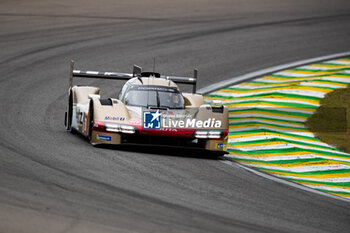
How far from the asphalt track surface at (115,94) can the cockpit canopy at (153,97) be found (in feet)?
2.74

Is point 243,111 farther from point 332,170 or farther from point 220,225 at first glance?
point 220,225

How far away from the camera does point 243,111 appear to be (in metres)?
14.0

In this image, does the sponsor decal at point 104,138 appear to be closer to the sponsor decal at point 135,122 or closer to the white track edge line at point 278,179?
the sponsor decal at point 135,122

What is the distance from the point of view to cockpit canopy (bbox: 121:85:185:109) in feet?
36.6

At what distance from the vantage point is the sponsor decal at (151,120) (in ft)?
32.9

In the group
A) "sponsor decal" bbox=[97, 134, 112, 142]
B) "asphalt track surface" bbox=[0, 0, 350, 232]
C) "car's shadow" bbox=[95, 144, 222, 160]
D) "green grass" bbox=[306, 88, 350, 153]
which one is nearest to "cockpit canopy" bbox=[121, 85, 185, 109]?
"car's shadow" bbox=[95, 144, 222, 160]

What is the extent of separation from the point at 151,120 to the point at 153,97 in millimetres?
1242

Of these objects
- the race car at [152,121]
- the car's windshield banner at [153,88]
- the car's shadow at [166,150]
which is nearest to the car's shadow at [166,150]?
the car's shadow at [166,150]

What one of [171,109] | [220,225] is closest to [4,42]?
[171,109]

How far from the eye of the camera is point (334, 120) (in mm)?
13617

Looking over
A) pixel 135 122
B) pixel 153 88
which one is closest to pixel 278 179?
pixel 135 122

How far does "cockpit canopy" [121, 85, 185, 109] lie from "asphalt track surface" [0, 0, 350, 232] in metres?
0.84

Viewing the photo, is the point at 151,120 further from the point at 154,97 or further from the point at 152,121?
the point at 154,97

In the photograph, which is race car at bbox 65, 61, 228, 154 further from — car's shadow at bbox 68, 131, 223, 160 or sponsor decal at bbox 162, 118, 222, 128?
car's shadow at bbox 68, 131, 223, 160
